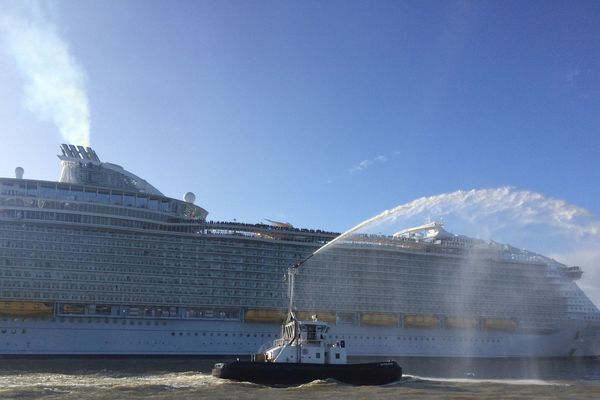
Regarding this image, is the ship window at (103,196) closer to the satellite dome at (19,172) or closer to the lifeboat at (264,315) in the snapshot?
the satellite dome at (19,172)

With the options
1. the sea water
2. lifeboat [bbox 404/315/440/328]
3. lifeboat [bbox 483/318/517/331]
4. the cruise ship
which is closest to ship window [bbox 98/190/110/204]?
the cruise ship

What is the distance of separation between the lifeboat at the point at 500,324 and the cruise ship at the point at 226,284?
0.39ft

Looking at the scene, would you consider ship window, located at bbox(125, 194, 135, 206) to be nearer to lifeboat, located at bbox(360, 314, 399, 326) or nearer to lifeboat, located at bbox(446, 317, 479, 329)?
lifeboat, located at bbox(360, 314, 399, 326)

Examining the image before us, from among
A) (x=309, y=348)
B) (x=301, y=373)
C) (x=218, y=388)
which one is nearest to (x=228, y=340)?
(x=309, y=348)

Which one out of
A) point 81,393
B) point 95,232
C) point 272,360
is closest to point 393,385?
point 272,360

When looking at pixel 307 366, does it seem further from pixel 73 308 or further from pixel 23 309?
pixel 23 309

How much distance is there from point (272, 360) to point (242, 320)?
23891 millimetres

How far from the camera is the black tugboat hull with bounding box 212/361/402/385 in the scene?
1359 inches

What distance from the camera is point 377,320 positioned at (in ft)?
211

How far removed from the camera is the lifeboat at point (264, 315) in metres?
61.0

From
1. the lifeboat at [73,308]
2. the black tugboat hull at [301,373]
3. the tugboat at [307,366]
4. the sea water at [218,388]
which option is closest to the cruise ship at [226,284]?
the lifeboat at [73,308]

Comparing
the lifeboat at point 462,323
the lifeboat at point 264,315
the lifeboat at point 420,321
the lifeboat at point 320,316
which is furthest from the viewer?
the lifeboat at point 462,323

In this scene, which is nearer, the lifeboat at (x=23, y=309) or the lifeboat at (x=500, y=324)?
the lifeboat at (x=23, y=309)

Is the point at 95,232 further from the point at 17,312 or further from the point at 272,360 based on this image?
the point at 272,360
